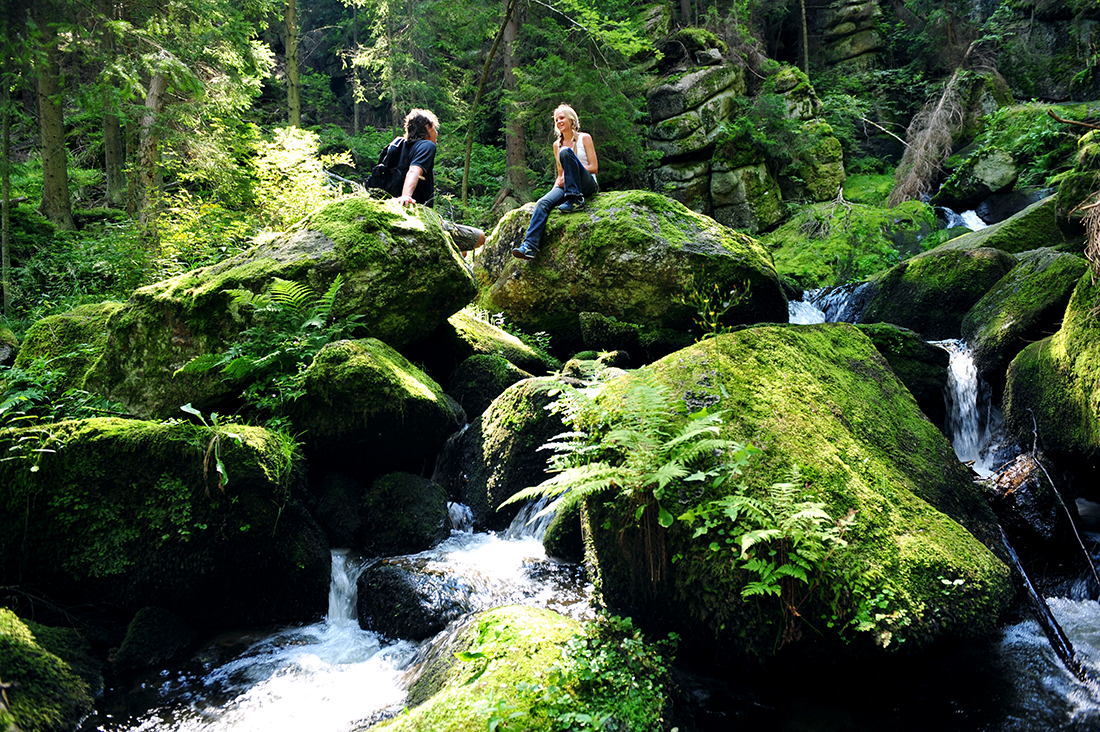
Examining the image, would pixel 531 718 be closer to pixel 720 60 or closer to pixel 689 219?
pixel 689 219

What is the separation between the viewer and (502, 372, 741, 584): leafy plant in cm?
385

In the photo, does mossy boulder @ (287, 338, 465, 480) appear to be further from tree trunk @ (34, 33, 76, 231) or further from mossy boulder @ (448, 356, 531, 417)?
tree trunk @ (34, 33, 76, 231)

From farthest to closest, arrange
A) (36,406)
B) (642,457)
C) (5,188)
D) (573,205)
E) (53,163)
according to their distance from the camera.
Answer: (53,163) < (573,205) < (5,188) < (36,406) < (642,457)

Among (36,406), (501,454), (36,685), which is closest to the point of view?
(36,685)

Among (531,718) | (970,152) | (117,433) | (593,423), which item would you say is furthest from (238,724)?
(970,152)

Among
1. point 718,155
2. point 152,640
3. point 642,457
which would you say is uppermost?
point 718,155

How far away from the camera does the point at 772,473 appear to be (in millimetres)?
4051

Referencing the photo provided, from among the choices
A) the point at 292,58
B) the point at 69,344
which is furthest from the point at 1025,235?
the point at 292,58

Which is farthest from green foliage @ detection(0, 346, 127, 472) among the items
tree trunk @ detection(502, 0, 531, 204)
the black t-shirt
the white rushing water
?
tree trunk @ detection(502, 0, 531, 204)

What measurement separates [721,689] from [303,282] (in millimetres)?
5647

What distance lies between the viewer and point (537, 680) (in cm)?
319

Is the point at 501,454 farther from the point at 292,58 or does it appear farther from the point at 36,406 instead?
the point at 292,58

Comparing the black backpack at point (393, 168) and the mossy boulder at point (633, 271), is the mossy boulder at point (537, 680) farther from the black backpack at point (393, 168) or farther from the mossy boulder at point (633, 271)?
the black backpack at point (393, 168)

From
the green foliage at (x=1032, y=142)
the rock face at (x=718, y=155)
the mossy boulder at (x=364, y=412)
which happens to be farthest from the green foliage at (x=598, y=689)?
the green foliage at (x=1032, y=142)
